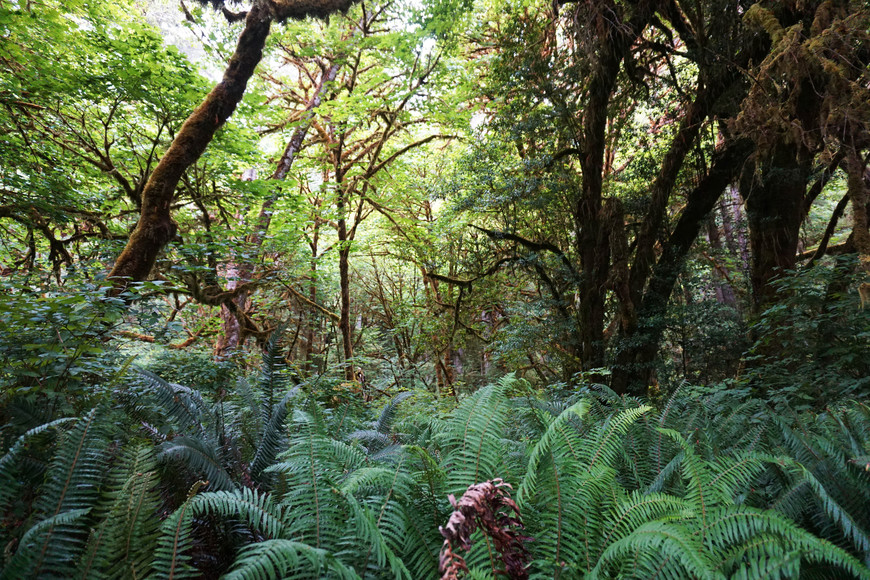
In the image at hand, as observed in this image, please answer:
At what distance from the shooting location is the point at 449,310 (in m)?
9.96

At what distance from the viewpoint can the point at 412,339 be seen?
428 inches

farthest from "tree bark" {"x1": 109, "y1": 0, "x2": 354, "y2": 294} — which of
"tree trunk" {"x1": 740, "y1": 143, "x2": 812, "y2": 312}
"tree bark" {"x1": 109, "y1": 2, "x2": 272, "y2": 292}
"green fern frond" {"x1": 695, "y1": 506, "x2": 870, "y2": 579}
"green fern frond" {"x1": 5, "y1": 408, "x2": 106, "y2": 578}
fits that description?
"tree trunk" {"x1": 740, "y1": 143, "x2": 812, "y2": 312}

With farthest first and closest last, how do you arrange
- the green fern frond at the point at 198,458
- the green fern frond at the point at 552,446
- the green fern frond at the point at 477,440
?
the green fern frond at the point at 198,458, the green fern frond at the point at 477,440, the green fern frond at the point at 552,446

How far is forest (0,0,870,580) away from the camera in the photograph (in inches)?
49.7

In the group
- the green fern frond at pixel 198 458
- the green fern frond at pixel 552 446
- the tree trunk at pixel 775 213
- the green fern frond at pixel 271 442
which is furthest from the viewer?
the tree trunk at pixel 775 213

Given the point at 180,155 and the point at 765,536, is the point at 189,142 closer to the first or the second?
the point at 180,155

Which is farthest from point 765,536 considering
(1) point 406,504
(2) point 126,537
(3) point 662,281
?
(3) point 662,281

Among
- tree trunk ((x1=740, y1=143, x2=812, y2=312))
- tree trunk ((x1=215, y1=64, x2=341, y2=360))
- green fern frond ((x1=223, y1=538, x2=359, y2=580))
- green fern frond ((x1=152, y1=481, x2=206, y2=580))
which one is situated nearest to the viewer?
green fern frond ((x1=223, y1=538, x2=359, y2=580))

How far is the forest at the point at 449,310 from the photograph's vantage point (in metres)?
1.26

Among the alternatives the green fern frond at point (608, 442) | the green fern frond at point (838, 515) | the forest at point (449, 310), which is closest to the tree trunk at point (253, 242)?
the forest at point (449, 310)

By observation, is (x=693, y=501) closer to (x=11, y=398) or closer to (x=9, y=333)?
(x=11, y=398)

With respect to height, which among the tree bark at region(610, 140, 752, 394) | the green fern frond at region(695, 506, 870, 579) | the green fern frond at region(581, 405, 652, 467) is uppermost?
the tree bark at region(610, 140, 752, 394)

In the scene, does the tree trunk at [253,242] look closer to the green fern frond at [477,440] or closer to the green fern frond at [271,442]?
the green fern frond at [271,442]

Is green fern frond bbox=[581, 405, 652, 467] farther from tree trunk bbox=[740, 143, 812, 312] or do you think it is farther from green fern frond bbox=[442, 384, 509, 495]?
tree trunk bbox=[740, 143, 812, 312]
